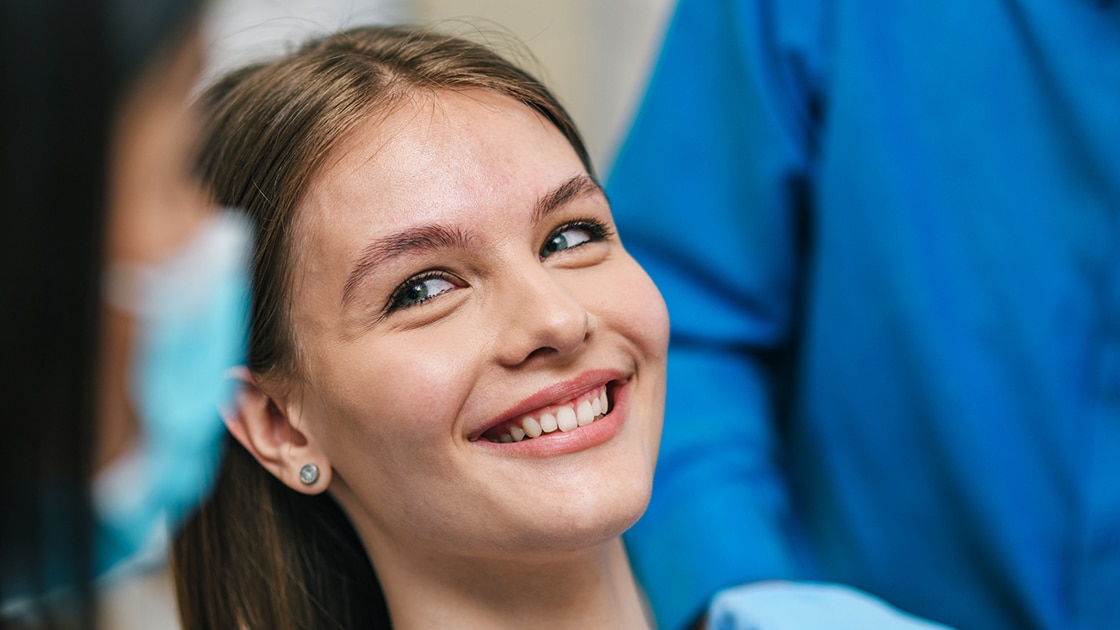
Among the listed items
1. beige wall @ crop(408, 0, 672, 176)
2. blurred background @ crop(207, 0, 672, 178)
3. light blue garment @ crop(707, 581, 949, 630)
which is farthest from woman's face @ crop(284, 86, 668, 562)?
beige wall @ crop(408, 0, 672, 176)

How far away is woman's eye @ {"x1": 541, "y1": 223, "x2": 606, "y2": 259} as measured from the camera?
787mm

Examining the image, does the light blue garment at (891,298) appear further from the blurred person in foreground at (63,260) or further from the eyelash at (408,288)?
the blurred person in foreground at (63,260)

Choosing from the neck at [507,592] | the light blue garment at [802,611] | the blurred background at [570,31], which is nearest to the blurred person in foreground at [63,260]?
the neck at [507,592]

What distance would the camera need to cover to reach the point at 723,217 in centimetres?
109

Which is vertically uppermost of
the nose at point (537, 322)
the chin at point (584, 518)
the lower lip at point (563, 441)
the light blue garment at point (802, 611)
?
the nose at point (537, 322)

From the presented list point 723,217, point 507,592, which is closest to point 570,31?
point 723,217

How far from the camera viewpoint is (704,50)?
3.62ft

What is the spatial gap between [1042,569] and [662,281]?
439mm

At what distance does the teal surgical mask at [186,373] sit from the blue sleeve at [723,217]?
0.41 metres

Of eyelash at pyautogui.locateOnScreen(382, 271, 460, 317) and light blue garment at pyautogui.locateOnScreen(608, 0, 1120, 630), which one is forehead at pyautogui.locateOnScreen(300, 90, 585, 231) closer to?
eyelash at pyautogui.locateOnScreen(382, 271, 460, 317)

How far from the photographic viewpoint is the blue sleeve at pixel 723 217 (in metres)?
1.03

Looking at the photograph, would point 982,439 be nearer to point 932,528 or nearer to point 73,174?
point 932,528

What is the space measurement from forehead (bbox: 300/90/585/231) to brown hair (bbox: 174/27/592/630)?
18 mm

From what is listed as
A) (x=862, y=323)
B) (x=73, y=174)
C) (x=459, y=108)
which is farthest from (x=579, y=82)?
(x=73, y=174)
